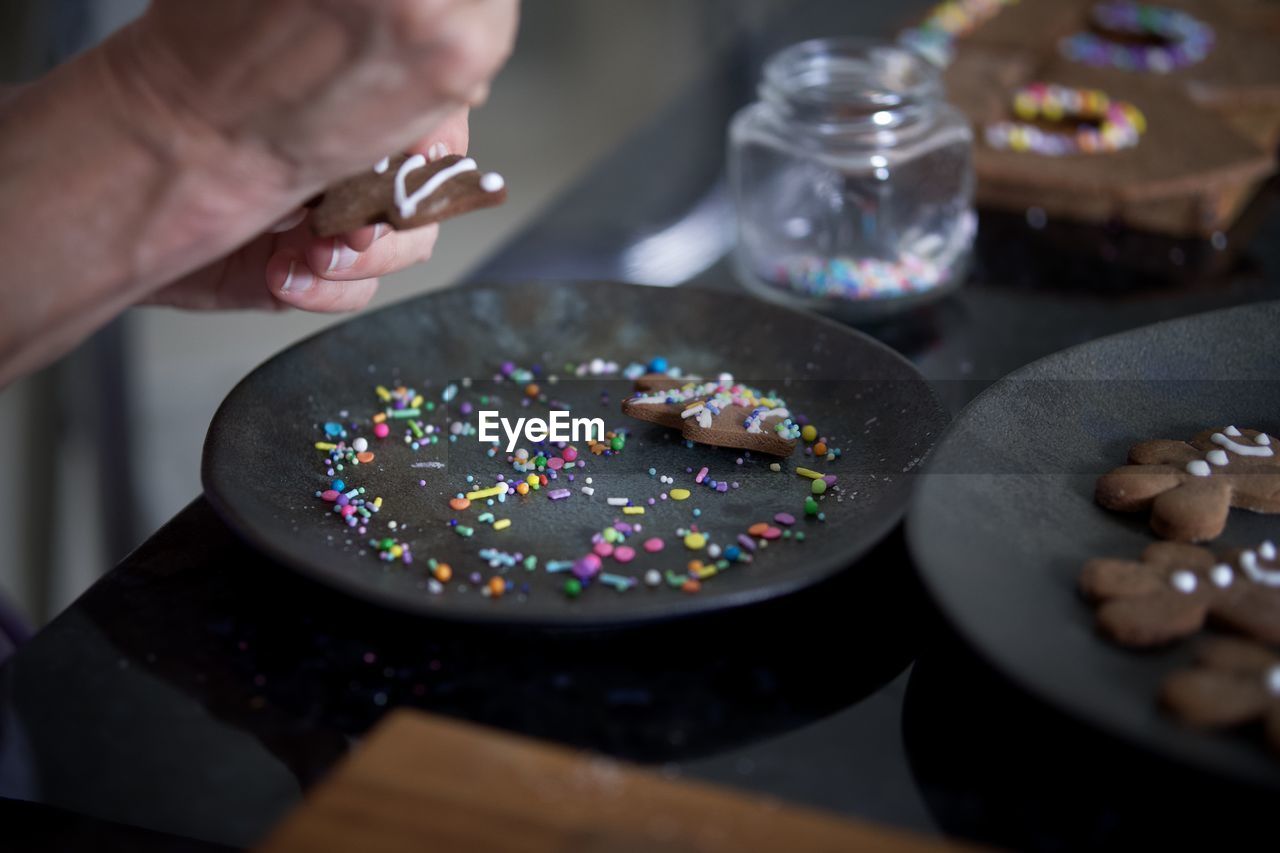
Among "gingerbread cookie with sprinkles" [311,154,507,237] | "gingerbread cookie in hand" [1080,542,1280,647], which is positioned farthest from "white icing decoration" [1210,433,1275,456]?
"gingerbread cookie with sprinkles" [311,154,507,237]

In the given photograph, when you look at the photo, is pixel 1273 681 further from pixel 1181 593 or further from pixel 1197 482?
pixel 1197 482

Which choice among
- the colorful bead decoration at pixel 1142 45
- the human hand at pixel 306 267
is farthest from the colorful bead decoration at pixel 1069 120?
the human hand at pixel 306 267

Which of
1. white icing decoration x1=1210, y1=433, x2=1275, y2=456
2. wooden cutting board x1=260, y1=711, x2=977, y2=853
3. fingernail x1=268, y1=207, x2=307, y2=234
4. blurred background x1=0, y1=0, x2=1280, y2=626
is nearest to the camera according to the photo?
wooden cutting board x1=260, y1=711, x2=977, y2=853

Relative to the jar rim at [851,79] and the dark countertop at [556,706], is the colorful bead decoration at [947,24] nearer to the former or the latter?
the jar rim at [851,79]

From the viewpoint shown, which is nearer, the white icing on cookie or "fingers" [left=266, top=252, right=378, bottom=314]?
the white icing on cookie

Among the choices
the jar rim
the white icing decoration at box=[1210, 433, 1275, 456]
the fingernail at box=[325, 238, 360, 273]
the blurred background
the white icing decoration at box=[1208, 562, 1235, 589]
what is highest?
the fingernail at box=[325, 238, 360, 273]

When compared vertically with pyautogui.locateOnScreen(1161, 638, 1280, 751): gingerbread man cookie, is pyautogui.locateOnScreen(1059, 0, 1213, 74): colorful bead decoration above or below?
below

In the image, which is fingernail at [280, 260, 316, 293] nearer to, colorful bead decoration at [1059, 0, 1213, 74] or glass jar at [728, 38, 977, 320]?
glass jar at [728, 38, 977, 320]

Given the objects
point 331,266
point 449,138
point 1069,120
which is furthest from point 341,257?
point 1069,120
